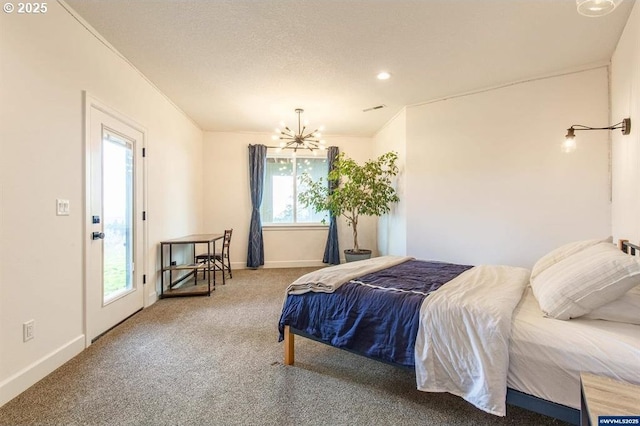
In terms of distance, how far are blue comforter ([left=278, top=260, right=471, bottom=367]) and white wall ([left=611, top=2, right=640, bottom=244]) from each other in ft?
5.14

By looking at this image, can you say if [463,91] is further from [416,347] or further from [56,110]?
[56,110]

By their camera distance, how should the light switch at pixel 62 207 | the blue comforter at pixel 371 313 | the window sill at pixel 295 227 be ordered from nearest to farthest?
the blue comforter at pixel 371 313
the light switch at pixel 62 207
the window sill at pixel 295 227

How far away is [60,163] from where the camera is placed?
229cm

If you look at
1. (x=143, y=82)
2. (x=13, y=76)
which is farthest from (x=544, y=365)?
(x=143, y=82)

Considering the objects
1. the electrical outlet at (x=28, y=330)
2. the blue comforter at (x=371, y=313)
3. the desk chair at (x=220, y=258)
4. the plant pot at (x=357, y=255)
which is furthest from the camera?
the plant pot at (x=357, y=255)

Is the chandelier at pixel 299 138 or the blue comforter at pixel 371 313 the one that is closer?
the blue comforter at pixel 371 313

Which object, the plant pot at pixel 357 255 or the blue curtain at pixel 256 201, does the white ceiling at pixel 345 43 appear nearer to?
the blue curtain at pixel 256 201

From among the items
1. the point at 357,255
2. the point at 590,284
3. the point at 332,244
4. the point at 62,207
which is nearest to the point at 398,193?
the point at 357,255

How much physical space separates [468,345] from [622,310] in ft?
2.45

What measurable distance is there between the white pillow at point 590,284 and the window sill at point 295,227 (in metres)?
4.79

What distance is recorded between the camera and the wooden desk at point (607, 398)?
0.95 meters

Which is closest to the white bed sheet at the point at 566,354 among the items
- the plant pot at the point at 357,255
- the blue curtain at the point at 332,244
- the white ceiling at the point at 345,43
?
the white ceiling at the point at 345,43

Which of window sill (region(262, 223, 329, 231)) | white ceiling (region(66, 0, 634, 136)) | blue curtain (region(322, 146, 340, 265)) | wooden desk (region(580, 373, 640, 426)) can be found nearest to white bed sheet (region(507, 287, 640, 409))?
wooden desk (region(580, 373, 640, 426))

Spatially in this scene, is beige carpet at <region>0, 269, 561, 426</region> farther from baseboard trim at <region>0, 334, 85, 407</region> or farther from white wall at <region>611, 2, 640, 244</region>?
white wall at <region>611, 2, 640, 244</region>
